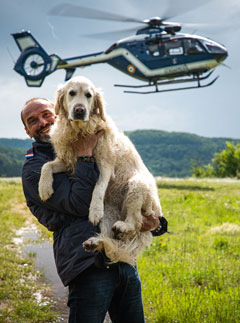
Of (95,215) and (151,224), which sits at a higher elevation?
(95,215)

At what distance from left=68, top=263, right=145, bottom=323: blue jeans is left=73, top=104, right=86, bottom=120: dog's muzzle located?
1159 millimetres

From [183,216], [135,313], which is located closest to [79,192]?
[135,313]

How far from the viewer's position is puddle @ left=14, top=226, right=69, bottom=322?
5.27m

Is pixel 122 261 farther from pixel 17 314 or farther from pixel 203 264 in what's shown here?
pixel 203 264

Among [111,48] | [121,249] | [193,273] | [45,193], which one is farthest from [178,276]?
[111,48]

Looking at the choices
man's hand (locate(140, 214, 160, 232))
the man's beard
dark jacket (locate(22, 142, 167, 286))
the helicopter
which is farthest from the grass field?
the helicopter

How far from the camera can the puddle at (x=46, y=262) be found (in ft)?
17.3

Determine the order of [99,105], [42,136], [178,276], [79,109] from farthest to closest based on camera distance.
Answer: [178,276], [99,105], [42,136], [79,109]

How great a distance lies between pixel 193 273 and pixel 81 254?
4.41 m

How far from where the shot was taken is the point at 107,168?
9.10 ft

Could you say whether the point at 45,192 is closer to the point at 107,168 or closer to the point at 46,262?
the point at 107,168

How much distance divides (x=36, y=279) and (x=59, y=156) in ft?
14.2

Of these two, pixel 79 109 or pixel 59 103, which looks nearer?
pixel 79 109

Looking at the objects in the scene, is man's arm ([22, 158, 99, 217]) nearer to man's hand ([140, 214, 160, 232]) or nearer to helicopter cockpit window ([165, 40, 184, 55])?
man's hand ([140, 214, 160, 232])
